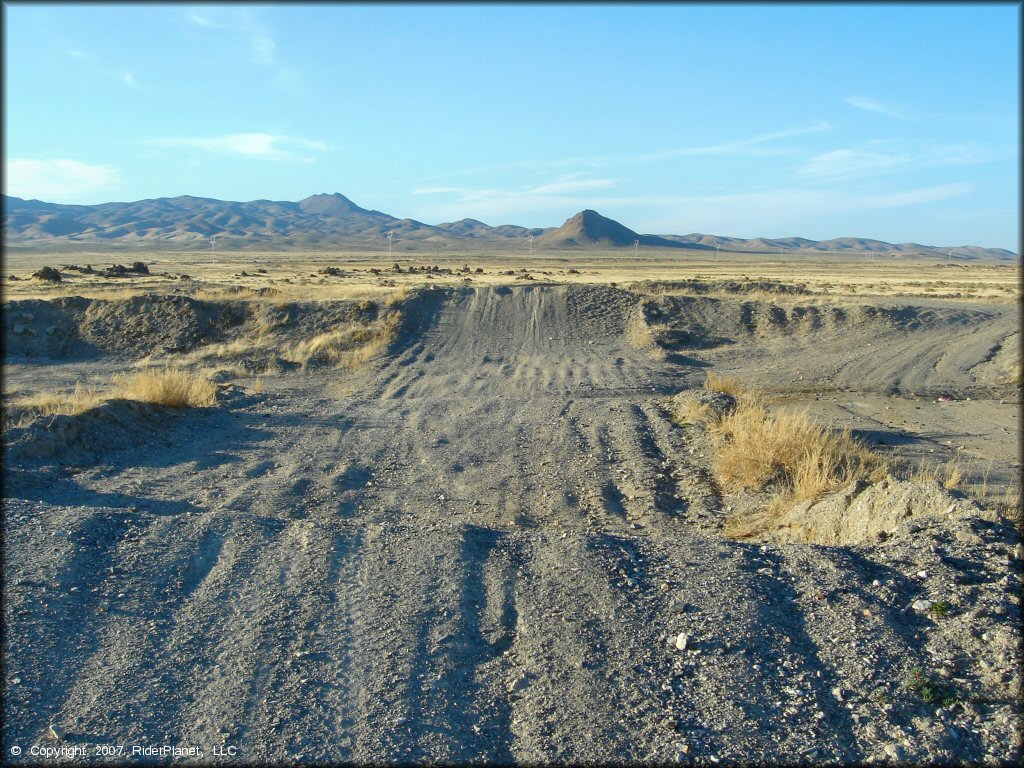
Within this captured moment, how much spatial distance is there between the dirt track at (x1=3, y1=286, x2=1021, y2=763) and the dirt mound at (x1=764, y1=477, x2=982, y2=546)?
460 mm

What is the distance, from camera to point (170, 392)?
12.8m

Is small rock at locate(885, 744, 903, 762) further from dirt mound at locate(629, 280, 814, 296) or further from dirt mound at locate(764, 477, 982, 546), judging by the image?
dirt mound at locate(629, 280, 814, 296)

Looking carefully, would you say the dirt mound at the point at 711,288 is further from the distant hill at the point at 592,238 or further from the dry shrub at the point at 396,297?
the distant hill at the point at 592,238

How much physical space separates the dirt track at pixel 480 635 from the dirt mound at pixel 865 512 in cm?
46

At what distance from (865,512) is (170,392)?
10.9m

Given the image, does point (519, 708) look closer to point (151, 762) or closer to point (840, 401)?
point (151, 762)

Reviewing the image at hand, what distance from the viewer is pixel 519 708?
13.9 ft

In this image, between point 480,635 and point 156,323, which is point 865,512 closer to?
point 480,635

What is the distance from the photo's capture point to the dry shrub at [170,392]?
12460 millimetres

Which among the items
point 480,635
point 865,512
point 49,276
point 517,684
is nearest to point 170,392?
point 480,635

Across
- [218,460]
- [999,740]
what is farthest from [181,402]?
[999,740]

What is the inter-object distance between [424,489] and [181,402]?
18.9ft

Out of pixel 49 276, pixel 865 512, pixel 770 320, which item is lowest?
pixel 49 276

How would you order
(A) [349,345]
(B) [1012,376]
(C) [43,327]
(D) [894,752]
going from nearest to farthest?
(D) [894,752]
(B) [1012,376]
(A) [349,345]
(C) [43,327]
